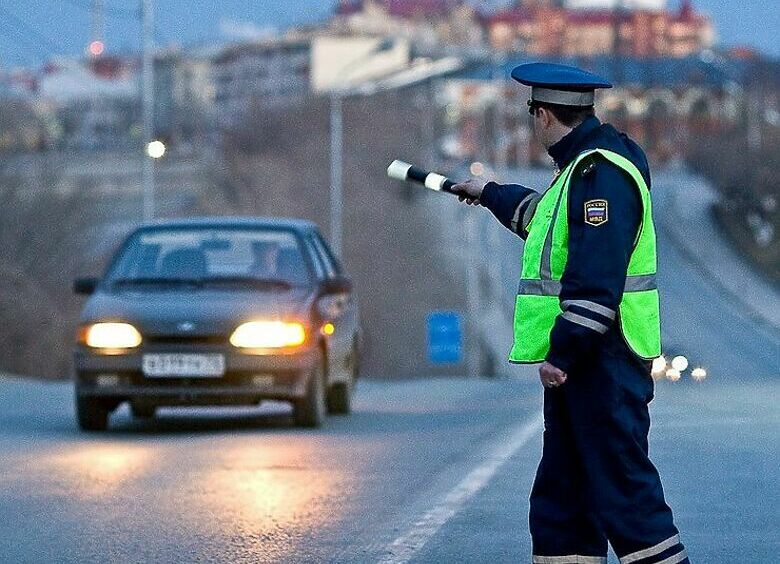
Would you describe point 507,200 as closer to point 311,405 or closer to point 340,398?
point 311,405

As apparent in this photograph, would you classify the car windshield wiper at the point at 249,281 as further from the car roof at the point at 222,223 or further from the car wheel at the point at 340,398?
the car wheel at the point at 340,398

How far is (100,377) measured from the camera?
1411 cm

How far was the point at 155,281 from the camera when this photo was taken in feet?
48.7

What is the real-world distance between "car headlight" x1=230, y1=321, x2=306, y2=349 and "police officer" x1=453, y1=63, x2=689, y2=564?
7.84 m

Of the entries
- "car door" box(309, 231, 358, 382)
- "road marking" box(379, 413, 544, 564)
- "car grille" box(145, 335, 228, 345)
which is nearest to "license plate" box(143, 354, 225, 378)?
"car grille" box(145, 335, 228, 345)

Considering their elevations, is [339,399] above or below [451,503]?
below

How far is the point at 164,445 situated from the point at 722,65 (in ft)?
472

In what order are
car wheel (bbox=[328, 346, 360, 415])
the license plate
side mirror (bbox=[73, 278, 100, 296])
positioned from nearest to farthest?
1. the license plate
2. side mirror (bbox=[73, 278, 100, 296])
3. car wheel (bbox=[328, 346, 360, 415])

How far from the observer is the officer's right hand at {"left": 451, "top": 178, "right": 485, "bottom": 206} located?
688 centimetres

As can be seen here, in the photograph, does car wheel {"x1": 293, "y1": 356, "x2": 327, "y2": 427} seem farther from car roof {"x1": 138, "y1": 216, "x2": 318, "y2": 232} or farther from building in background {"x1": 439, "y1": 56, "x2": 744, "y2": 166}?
building in background {"x1": 439, "y1": 56, "x2": 744, "y2": 166}

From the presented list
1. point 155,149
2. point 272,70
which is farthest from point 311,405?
point 272,70

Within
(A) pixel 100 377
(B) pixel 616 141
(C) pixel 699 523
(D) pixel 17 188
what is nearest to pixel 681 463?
(C) pixel 699 523

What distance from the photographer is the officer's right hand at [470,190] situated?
271 inches

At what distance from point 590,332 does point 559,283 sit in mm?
250
